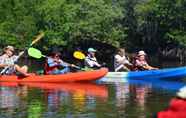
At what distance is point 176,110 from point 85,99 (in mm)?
10378

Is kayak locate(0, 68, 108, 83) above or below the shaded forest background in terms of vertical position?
below

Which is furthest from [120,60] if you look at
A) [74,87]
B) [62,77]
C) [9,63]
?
[74,87]

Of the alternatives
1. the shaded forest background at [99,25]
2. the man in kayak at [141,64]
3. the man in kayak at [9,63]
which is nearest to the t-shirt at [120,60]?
the man in kayak at [141,64]

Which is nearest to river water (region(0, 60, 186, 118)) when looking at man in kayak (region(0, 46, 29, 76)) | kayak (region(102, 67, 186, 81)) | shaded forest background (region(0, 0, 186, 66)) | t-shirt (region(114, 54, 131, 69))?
man in kayak (region(0, 46, 29, 76))

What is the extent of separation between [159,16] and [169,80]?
33686mm

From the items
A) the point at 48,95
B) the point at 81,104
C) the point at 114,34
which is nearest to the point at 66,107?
the point at 81,104

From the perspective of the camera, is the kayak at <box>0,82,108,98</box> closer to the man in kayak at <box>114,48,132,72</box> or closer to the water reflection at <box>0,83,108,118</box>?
the water reflection at <box>0,83,108,118</box>

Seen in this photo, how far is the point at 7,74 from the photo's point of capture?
2339 cm

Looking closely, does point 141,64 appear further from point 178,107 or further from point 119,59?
point 178,107

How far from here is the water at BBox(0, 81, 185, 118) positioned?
44.7ft

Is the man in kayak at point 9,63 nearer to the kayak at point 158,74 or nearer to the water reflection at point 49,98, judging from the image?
the water reflection at point 49,98

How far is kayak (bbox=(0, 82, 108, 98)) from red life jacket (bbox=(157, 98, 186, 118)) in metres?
11.4

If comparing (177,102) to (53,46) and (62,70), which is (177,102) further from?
(53,46)

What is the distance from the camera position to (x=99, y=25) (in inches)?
2222
